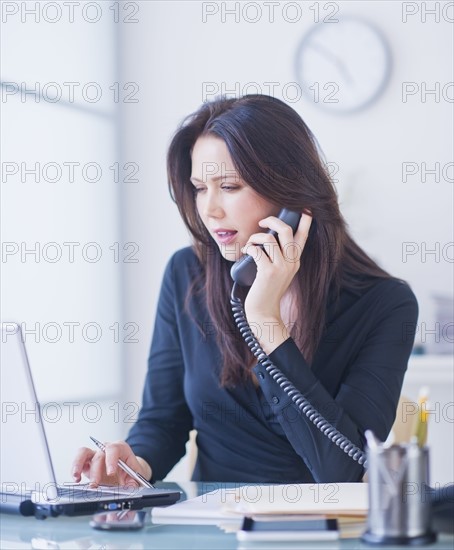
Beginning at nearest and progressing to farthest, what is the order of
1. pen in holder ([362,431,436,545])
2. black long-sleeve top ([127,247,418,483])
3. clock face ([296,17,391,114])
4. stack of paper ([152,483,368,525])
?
pen in holder ([362,431,436,545])
stack of paper ([152,483,368,525])
black long-sleeve top ([127,247,418,483])
clock face ([296,17,391,114])

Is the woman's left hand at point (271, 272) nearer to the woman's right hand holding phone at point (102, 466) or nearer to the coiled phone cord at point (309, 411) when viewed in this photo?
the coiled phone cord at point (309, 411)

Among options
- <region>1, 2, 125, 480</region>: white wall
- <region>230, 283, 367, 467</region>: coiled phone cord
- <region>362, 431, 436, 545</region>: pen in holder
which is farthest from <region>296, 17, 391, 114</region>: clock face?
<region>362, 431, 436, 545</region>: pen in holder

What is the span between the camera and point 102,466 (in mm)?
1548

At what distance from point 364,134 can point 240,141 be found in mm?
1955

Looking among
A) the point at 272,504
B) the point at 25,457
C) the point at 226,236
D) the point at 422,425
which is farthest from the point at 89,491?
the point at 226,236

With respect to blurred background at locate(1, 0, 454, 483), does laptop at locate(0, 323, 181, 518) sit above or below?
below

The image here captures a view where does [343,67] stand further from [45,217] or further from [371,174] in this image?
[45,217]

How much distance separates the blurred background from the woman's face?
1633mm

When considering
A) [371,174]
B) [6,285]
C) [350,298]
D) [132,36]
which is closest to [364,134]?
[371,174]

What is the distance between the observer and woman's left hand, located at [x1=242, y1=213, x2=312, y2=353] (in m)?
1.71

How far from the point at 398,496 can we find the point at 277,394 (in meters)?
0.66

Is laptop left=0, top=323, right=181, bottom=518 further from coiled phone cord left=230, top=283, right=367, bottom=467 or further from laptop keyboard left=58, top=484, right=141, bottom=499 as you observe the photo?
coiled phone cord left=230, top=283, right=367, bottom=467

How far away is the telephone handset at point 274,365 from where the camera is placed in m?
1.60

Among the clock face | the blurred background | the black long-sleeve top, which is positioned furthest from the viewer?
the clock face
